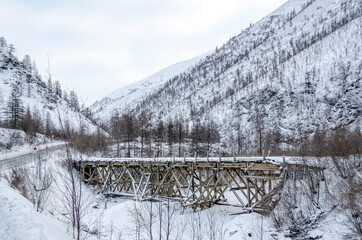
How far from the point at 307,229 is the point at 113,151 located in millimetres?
32766

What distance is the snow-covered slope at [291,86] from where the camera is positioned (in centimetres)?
3994

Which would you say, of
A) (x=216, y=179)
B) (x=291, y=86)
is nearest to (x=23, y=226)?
(x=216, y=179)

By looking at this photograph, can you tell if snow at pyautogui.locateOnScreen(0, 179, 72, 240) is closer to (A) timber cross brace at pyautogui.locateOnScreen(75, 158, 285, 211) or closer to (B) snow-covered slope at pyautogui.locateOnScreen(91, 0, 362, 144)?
(A) timber cross brace at pyautogui.locateOnScreen(75, 158, 285, 211)

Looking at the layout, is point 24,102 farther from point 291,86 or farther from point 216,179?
point 291,86

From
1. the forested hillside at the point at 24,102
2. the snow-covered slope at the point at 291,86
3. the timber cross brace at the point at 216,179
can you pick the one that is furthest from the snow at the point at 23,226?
the forested hillside at the point at 24,102

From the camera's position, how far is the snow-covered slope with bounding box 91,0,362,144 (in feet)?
131

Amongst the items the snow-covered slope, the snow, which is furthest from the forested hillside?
the snow

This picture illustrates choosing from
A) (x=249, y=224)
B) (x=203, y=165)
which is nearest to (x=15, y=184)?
(x=203, y=165)

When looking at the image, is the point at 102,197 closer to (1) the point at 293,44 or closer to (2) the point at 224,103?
(2) the point at 224,103

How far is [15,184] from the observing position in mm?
12312

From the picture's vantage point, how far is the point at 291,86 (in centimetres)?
4956

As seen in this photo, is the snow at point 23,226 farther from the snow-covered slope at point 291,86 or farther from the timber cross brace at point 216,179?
the snow-covered slope at point 291,86

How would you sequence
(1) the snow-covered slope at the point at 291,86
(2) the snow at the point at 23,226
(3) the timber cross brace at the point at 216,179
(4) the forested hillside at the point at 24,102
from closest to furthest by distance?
1. (2) the snow at the point at 23,226
2. (3) the timber cross brace at the point at 216,179
3. (1) the snow-covered slope at the point at 291,86
4. (4) the forested hillside at the point at 24,102

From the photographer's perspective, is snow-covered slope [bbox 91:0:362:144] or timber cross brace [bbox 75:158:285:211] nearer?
timber cross brace [bbox 75:158:285:211]
